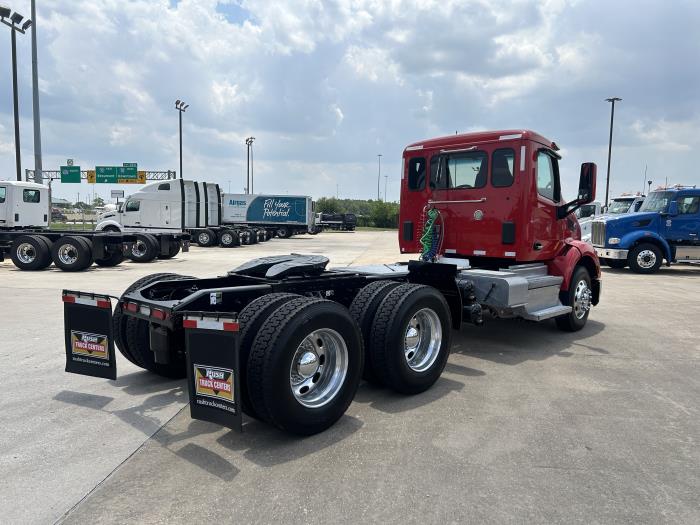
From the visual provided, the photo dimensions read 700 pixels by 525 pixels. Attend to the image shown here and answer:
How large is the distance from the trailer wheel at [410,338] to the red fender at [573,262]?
2.92 m

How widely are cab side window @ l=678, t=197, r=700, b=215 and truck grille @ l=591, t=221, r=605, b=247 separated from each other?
2274 millimetres

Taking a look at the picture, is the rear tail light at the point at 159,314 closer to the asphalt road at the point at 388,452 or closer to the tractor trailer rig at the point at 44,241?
the asphalt road at the point at 388,452

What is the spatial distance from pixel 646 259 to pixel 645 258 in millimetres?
42

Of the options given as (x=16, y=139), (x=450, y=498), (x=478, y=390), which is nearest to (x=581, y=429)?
(x=478, y=390)

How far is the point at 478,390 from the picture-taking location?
5.02m

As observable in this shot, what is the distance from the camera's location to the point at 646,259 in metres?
16.2

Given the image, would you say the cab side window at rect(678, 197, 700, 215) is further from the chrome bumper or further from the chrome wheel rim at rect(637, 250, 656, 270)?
the chrome bumper

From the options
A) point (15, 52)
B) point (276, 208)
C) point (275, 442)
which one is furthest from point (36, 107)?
point (275, 442)

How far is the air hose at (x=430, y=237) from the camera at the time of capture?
286 inches

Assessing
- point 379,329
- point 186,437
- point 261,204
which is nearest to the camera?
point 186,437

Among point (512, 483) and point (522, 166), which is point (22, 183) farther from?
point (512, 483)

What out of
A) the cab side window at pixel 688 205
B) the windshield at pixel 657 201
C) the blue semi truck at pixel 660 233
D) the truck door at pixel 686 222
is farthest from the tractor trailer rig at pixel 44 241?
the cab side window at pixel 688 205

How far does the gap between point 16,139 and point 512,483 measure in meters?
30.4

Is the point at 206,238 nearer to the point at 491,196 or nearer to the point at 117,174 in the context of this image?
the point at 117,174
